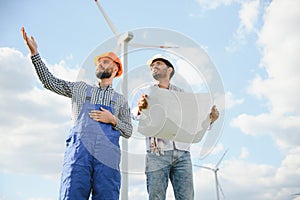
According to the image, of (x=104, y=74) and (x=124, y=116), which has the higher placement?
(x=104, y=74)

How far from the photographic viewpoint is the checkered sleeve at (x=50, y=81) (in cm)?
316

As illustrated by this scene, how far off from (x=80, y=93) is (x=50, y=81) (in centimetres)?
26

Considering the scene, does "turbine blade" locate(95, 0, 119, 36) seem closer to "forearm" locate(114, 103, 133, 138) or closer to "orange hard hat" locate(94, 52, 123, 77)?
"orange hard hat" locate(94, 52, 123, 77)

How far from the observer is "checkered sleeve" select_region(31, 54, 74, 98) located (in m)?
3.16

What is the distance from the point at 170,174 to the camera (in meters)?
3.69

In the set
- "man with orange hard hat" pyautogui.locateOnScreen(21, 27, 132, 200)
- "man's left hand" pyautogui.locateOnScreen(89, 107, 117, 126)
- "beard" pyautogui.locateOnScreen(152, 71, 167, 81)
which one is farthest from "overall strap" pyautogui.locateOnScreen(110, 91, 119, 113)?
"beard" pyautogui.locateOnScreen(152, 71, 167, 81)

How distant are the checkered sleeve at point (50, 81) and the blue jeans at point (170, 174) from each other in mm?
965

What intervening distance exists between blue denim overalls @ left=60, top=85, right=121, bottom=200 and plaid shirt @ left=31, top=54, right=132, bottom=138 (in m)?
0.14

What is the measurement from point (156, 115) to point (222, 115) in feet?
2.34

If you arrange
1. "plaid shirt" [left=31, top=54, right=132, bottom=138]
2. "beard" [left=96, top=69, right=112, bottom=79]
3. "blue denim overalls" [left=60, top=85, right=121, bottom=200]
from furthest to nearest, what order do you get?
"beard" [left=96, top=69, right=112, bottom=79], "plaid shirt" [left=31, top=54, right=132, bottom=138], "blue denim overalls" [left=60, top=85, right=121, bottom=200]

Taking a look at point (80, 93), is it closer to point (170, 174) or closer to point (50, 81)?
point (50, 81)

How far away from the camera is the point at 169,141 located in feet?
12.1

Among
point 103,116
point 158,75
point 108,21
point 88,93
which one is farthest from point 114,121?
point 108,21

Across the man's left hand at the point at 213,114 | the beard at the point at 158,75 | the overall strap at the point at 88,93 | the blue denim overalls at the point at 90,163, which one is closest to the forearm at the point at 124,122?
the blue denim overalls at the point at 90,163
